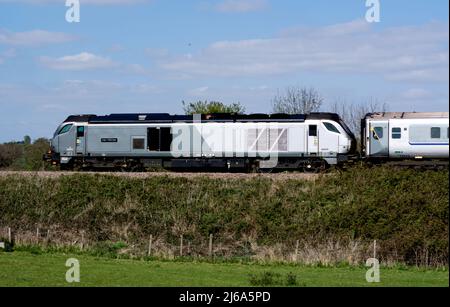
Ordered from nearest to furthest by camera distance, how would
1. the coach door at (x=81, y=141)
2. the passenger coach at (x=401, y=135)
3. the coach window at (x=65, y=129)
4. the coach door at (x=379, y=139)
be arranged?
the passenger coach at (x=401, y=135)
the coach door at (x=379, y=139)
the coach door at (x=81, y=141)
the coach window at (x=65, y=129)

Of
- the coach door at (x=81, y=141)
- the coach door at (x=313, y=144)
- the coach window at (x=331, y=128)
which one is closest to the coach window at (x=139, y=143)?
the coach door at (x=81, y=141)

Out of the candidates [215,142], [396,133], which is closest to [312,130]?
[215,142]

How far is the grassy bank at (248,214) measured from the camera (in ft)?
96.4

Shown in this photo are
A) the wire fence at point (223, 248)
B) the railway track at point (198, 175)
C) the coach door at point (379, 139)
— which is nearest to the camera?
the wire fence at point (223, 248)

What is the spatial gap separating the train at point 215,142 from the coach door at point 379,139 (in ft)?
0.16

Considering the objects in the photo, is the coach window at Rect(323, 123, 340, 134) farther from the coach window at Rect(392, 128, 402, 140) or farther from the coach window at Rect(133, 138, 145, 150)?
the coach window at Rect(133, 138, 145, 150)

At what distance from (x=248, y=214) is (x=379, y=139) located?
7834mm

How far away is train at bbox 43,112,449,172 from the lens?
40.1 m

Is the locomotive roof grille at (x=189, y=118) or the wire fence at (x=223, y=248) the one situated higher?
the locomotive roof grille at (x=189, y=118)

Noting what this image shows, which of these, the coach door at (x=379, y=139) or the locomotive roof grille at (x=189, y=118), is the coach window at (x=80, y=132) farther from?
the coach door at (x=379, y=139)

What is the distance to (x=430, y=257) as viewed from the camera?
2809cm

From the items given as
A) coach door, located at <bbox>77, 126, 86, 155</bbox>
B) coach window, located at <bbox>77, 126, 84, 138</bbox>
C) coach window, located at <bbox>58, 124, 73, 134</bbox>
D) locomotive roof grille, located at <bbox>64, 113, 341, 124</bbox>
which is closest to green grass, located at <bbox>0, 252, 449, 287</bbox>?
locomotive roof grille, located at <bbox>64, 113, 341, 124</bbox>
